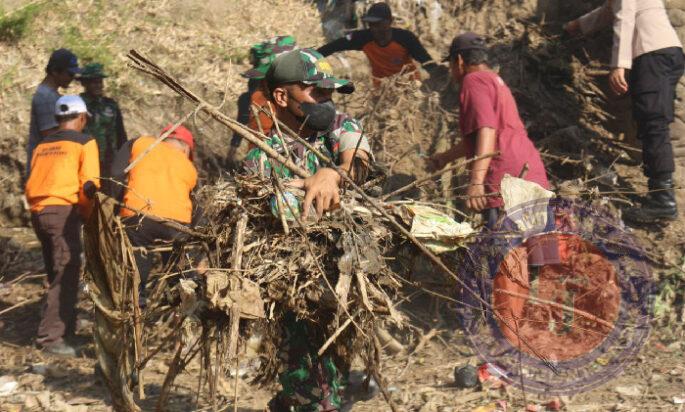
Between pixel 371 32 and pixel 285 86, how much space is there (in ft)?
14.3

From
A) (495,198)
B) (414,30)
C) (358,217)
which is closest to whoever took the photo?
(358,217)

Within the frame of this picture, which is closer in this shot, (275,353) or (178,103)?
(275,353)

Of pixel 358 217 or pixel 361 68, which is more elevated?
pixel 361 68

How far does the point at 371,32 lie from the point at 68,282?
3.60 metres

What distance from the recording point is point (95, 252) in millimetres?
3805

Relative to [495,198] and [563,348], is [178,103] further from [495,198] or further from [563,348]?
[563,348]

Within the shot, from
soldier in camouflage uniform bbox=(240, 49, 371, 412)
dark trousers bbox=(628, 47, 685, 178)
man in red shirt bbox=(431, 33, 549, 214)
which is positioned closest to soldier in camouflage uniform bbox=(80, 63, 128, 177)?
man in red shirt bbox=(431, 33, 549, 214)

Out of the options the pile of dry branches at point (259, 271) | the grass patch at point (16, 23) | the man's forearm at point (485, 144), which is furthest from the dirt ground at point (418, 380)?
the grass patch at point (16, 23)

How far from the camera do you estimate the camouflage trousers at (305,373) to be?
13.3 feet

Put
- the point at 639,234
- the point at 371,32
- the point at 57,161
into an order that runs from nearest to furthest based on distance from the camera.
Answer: the point at 57,161 < the point at 639,234 < the point at 371,32

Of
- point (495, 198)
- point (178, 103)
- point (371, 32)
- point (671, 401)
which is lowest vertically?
point (671, 401)

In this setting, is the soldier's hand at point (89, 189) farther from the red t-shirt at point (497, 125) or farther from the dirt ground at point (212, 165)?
the red t-shirt at point (497, 125)

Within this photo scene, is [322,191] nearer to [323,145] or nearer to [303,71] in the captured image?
[323,145]

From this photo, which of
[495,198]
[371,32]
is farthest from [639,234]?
[371,32]
